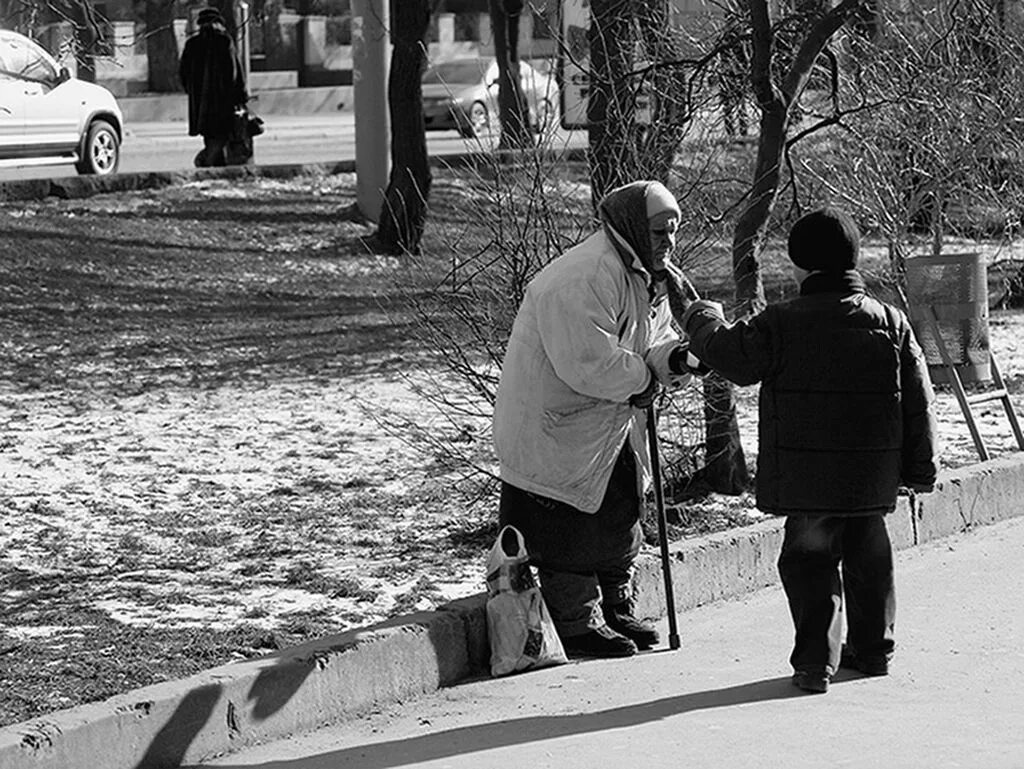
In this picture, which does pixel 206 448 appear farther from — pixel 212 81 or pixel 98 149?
pixel 98 149


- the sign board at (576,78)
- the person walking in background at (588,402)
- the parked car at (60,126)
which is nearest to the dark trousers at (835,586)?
the person walking in background at (588,402)

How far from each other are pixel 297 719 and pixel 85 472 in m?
3.51

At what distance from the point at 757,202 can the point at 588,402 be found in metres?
2.41

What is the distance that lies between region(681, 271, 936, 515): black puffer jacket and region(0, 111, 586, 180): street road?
48.4ft

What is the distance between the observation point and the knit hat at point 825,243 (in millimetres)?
5984

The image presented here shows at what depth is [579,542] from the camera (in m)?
6.39

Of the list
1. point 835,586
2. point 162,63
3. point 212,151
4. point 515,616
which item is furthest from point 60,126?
point 162,63

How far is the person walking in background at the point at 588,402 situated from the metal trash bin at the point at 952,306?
3.21 m

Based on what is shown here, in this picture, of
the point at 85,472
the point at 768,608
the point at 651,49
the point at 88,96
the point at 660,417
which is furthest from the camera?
the point at 88,96

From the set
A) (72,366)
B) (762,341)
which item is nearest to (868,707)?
(762,341)

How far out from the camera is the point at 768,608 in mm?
7270

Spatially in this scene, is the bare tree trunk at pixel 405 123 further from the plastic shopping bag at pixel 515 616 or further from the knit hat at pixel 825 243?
the knit hat at pixel 825 243

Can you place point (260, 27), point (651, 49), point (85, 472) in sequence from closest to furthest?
point (85, 472) → point (651, 49) → point (260, 27)

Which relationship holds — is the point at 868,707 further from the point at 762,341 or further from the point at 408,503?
the point at 408,503
